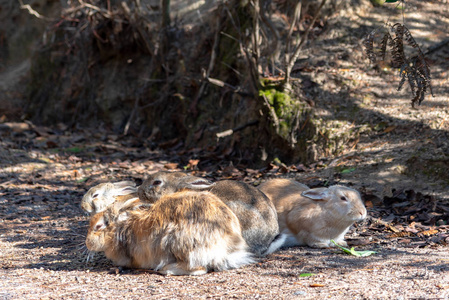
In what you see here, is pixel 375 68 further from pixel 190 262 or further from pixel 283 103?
pixel 190 262

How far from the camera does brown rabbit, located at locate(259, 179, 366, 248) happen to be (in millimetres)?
5242

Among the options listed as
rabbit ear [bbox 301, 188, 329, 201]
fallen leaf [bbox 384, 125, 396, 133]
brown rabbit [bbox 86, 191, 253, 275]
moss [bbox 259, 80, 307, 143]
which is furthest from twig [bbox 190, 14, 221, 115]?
brown rabbit [bbox 86, 191, 253, 275]

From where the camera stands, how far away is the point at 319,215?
5352mm

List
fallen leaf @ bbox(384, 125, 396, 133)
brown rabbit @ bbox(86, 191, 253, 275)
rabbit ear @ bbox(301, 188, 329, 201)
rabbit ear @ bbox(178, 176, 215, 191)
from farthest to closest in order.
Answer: fallen leaf @ bbox(384, 125, 396, 133), rabbit ear @ bbox(301, 188, 329, 201), rabbit ear @ bbox(178, 176, 215, 191), brown rabbit @ bbox(86, 191, 253, 275)

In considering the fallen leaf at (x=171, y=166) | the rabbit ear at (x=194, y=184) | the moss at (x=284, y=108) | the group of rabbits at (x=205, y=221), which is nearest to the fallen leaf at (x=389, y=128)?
the moss at (x=284, y=108)

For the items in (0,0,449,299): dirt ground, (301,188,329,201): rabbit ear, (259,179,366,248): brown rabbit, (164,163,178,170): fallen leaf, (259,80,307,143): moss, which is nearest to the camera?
(0,0,449,299): dirt ground

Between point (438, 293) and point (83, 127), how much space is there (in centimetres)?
1086

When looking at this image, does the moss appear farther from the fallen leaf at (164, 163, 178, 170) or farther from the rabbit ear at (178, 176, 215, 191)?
the rabbit ear at (178, 176, 215, 191)

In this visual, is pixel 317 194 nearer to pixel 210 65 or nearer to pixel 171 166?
pixel 171 166

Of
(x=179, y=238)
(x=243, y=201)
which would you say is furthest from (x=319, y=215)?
(x=179, y=238)

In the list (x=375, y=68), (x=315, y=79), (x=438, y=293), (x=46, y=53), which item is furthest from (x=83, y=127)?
(x=438, y=293)

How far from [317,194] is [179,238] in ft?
6.03

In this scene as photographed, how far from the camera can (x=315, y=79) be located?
356 inches

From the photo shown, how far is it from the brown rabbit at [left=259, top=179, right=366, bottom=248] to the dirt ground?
0.18 m
